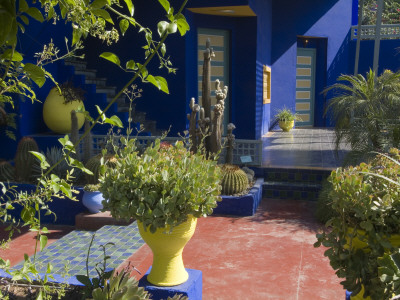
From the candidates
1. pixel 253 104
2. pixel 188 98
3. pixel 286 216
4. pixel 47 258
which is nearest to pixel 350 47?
pixel 253 104

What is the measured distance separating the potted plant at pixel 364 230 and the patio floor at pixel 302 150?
424 centimetres

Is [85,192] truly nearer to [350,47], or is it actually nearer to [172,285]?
[172,285]

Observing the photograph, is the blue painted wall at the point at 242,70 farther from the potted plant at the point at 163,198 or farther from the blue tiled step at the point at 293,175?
the potted plant at the point at 163,198

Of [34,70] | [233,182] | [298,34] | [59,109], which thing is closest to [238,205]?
[233,182]

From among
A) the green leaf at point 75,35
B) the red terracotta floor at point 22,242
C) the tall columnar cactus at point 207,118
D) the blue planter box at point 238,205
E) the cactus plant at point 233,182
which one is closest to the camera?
the green leaf at point 75,35

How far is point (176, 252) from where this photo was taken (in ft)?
10.4

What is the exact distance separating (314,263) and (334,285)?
54 cm

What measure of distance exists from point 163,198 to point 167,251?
458 mm

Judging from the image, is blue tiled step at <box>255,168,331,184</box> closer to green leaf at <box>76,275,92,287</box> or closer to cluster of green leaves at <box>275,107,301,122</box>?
green leaf at <box>76,275,92,287</box>

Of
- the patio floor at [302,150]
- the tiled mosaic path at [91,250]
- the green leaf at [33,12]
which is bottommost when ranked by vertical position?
the tiled mosaic path at [91,250]

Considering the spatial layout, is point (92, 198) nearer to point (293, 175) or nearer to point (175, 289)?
point (175, 289)

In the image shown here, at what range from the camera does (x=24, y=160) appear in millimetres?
7043

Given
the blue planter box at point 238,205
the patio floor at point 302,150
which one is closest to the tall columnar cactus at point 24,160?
the blue planter box at point 238,205

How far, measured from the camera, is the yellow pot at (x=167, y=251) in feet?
10.1
